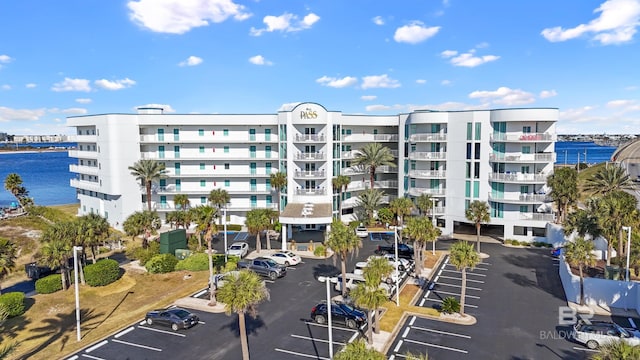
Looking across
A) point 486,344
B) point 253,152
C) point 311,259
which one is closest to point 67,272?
point 311,259

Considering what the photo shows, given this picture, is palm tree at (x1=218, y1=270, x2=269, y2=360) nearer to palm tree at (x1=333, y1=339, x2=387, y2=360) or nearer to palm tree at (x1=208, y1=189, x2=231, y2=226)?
palm tree at (x1=333, y1=339, x2=387, y2=360)

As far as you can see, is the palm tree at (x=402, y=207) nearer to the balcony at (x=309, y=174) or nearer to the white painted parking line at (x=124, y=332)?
the balcony at (x=309, y=174)

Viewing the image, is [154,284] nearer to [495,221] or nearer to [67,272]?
[67,272]

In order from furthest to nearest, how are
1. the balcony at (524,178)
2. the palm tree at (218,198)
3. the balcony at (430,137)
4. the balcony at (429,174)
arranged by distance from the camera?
1. the palm tree at (218,198)
2. the balcony at (430,137)
3. the balcony at (429,174)
4. the balcony at (524,178)

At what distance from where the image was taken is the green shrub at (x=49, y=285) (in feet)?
126

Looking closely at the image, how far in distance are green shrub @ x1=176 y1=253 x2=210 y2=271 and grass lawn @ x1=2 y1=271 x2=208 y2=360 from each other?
779 mm

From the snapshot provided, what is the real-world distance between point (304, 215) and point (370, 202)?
1546 cm

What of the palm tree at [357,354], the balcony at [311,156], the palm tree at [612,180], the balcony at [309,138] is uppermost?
the balcony at [309,138]

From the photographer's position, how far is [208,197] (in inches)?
2638

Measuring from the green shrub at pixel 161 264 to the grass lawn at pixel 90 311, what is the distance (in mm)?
829

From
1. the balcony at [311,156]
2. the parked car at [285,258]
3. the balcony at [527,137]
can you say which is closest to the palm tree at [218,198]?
the balcony at [311,156]

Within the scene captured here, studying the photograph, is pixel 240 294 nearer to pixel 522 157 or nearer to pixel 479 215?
pixel 479 215

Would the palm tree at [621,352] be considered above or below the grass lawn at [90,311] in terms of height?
above

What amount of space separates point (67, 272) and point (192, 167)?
2949cm
